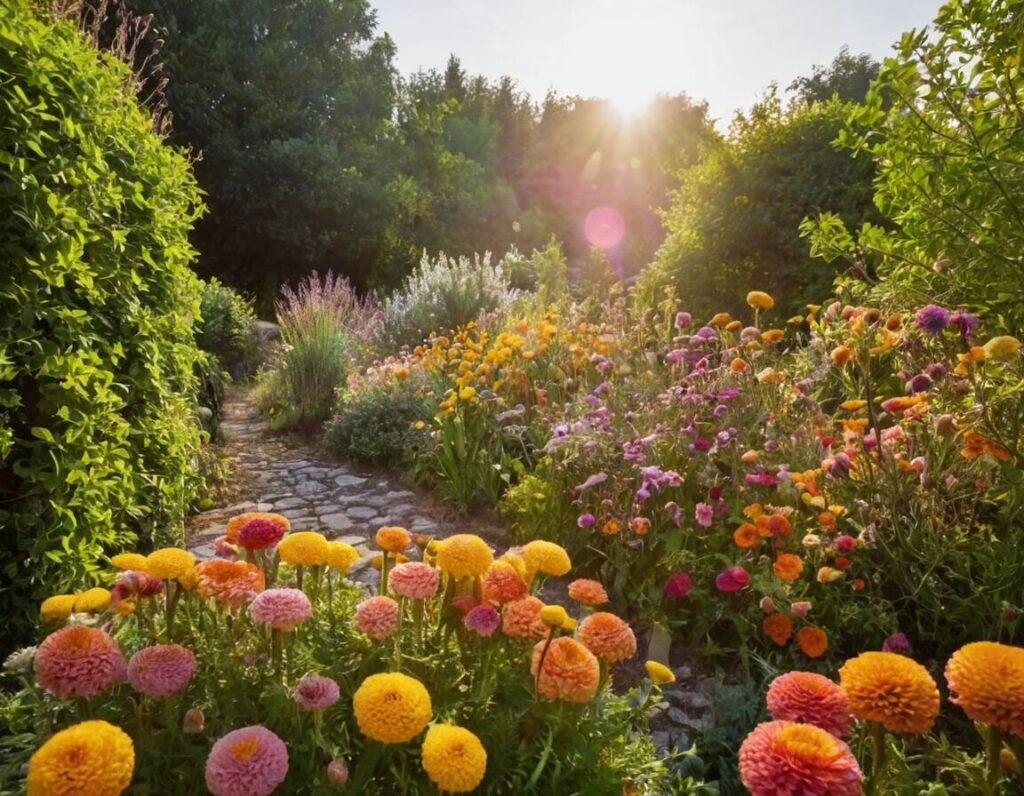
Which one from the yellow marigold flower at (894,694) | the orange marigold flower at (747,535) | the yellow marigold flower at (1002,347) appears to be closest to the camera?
the yellow marigold flower at (894,694)

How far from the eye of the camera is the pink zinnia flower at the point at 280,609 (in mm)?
1121

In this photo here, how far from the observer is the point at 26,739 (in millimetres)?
1163

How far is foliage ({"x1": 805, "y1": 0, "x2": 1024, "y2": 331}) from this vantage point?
7.29 ft

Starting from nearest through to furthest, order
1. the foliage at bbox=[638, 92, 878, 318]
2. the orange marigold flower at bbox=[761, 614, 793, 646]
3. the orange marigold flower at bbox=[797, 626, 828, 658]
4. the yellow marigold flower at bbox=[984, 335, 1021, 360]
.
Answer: the yellow marigold flower at bbox=[984, 335, 1021, 360]
the orange marigold flower at bbox=[797, 626, 828, 658]
the orange marigold flower at bbox=[761, 614, 793, 646]
the foliage at bbox=[638, 92, 878, 318]

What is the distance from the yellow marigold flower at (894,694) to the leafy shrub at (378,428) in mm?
3848

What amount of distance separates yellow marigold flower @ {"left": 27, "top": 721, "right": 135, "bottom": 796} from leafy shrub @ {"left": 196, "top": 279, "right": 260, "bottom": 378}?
9.25 metres

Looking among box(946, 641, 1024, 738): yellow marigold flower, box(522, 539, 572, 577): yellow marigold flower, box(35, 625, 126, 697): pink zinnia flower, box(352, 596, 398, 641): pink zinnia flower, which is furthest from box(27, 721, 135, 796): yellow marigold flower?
box(946, 641, 1024, 738): yellow marigold flower

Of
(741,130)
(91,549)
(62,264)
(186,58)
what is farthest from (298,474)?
(186,58)

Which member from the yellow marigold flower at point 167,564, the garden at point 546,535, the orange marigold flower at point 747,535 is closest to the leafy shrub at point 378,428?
the garden at point 546,535

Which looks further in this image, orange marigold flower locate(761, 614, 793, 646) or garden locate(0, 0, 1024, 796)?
orange marigold flower locate(761, 614, 793, 646)

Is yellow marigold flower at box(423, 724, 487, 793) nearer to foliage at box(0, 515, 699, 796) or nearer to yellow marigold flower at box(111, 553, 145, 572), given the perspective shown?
foliage at box(0, 515, 699, 796)

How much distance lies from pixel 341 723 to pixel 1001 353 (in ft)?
5.86

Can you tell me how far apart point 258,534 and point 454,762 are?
2.23 ft

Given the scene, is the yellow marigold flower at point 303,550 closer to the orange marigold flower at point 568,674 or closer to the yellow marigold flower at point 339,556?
the yellow marigold flower at point 339,556
